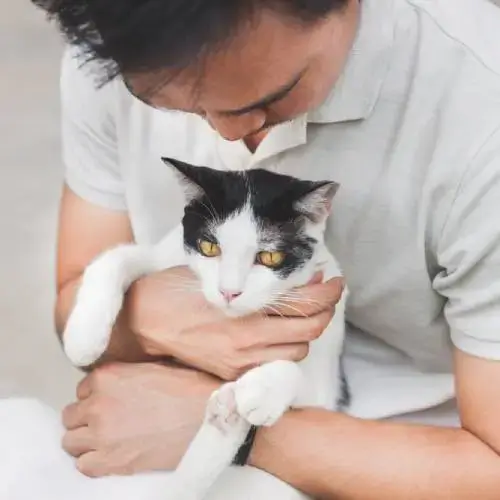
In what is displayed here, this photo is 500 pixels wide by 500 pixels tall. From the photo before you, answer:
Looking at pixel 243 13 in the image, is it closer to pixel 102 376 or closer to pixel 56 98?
pixel 102 376

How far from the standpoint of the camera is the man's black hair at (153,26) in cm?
65

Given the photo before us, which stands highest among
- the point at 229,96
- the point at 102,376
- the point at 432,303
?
the point at 229,96

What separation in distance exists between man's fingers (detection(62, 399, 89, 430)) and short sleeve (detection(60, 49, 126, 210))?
0.24 metres

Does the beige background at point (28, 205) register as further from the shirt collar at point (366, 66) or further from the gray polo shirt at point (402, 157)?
the shirt collar at point (366, 66)

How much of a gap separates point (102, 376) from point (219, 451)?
18cm

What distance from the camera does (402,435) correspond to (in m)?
0.98

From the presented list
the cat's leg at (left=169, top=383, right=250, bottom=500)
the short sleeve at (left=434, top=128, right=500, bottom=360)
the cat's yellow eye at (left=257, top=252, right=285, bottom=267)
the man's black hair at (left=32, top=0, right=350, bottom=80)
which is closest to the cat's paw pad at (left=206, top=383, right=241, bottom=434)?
the cat's leg at (left=169, top=383, right=250, bottom=500)

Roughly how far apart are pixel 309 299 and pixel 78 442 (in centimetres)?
29

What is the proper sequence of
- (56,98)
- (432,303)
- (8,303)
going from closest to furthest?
(432,303)
(8,303)
(56,98)

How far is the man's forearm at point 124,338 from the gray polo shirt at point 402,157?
0.44 feet

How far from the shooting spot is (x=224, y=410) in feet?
3.03

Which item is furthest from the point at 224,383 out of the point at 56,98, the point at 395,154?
the point at 56,98

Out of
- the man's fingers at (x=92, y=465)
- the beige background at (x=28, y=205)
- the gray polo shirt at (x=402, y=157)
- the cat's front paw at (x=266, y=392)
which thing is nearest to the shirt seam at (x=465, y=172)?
the gray polo shirt at (x=402, y=157)

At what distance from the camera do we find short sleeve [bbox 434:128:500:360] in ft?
A: 2.83
